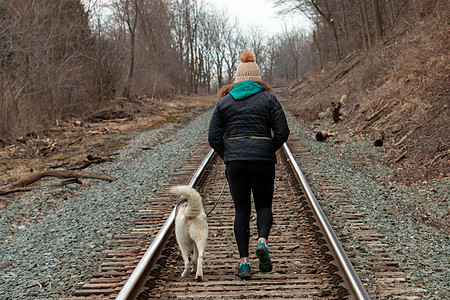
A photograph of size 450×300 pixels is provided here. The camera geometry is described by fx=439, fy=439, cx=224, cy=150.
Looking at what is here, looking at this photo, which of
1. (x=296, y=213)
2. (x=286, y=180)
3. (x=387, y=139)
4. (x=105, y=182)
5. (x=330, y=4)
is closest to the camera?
(x=296, y=213)

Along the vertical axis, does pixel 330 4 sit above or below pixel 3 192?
above

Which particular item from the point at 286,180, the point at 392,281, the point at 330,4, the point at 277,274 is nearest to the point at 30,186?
the point at 286,180

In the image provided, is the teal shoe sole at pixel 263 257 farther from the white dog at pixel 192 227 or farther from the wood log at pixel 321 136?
the wood log at pixel 321 136

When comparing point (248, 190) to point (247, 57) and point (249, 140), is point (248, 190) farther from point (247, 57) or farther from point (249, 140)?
point (247, 57)

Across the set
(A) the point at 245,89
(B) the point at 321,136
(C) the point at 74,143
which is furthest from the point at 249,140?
(C) the point at 74,143

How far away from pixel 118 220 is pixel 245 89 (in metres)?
3.44

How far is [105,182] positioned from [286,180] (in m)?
3.94

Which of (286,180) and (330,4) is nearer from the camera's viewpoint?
(286,180)

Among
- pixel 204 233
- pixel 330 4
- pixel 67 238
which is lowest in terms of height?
pixel 67 238

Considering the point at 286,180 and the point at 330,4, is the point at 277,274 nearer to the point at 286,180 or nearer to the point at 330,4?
the point at 286,180

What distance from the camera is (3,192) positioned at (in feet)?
29.6

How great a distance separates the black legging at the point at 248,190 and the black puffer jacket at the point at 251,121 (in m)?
0.09

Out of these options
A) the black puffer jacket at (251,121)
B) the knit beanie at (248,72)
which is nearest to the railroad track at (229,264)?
Result: the black puffer jacket at (251,121)

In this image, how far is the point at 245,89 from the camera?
4227mm
